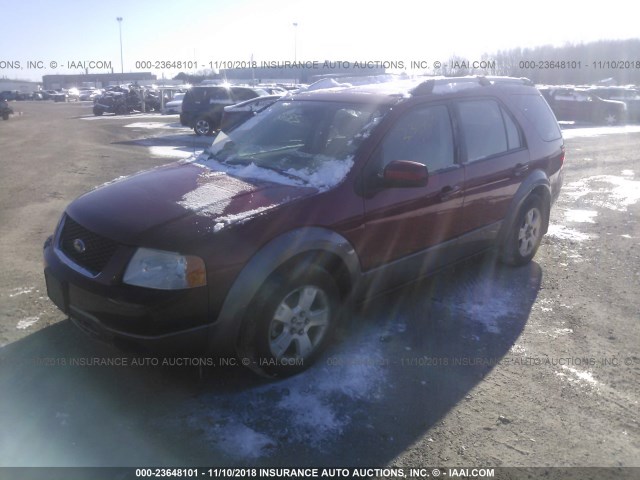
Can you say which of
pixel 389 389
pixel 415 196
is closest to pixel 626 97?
pixel 415 196

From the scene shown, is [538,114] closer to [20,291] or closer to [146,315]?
[146,315]

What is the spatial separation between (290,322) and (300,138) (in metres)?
1.55

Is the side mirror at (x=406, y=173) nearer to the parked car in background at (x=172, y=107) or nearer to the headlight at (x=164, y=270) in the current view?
the headlight at (x=164, y=270)

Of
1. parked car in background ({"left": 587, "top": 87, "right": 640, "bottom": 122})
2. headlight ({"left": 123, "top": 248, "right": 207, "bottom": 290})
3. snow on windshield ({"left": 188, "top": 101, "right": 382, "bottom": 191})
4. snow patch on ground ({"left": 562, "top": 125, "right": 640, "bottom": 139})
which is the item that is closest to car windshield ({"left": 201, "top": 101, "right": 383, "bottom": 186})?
snow on windshield ({"left": 188, "top": 101, "right": 382, "bottom": 191})

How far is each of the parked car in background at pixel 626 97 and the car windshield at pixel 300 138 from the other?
2630 centimetres

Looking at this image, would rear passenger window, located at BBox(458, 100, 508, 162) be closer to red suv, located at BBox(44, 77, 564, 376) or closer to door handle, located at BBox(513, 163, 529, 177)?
red suv, located at BBox(44, 77, 564, 376)

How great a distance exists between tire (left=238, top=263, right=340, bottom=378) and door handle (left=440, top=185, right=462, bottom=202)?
123cm

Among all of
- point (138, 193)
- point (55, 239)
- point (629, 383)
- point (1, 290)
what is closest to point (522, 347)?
point (629, 383)

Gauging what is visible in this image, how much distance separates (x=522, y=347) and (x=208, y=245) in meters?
2.44

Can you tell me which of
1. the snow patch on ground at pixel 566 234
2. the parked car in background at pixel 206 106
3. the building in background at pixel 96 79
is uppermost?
the building in background at pixel 96 79

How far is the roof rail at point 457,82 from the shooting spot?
427 centimetres

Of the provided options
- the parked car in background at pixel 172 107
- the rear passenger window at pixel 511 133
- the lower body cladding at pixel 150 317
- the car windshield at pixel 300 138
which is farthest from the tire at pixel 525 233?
the parked car in background at pixel 172 107

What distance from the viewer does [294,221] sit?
3260 mm

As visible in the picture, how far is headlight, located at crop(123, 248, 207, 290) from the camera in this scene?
2906mm
